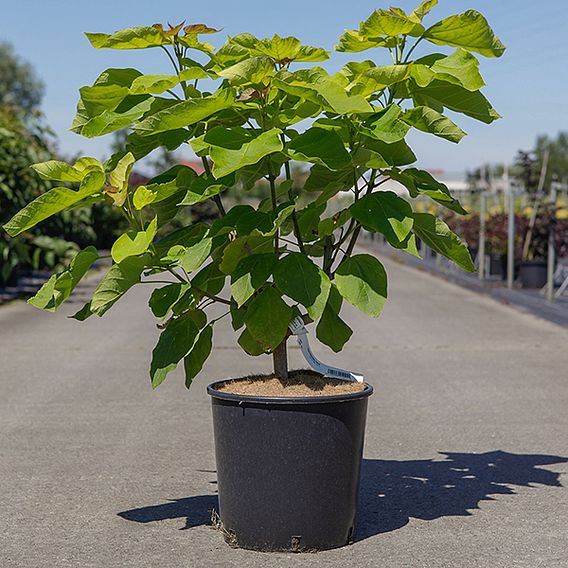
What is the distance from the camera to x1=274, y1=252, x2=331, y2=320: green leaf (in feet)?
16.0

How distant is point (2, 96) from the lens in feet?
303

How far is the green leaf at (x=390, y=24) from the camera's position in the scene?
16.2 ft

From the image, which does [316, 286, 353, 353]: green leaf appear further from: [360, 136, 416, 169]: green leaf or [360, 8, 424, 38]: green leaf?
[360, 8, 424, 38]: green leaf

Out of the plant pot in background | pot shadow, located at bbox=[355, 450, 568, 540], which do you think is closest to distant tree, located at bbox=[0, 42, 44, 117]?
the plant pot in background

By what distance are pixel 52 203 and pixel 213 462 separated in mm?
2800

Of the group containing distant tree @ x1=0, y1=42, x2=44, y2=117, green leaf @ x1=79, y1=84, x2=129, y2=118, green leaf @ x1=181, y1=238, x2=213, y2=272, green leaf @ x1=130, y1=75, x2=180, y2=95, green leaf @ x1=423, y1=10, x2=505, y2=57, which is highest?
distant tree @ x1=0, y1=42, x2=44, y2=117

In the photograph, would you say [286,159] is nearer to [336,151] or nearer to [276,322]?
[336,151]

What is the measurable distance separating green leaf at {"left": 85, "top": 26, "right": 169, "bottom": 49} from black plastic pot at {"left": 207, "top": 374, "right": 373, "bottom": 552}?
5.16 ft

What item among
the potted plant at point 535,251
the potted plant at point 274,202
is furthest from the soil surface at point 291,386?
the potted plant at point 535,251

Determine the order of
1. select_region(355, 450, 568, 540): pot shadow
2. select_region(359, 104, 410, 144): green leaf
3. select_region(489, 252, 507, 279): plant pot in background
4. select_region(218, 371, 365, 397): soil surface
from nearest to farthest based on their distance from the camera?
select_region(359, 104, 410, 144): green leaf, select_region(218, 371, 365, 397): soil surface, select_region(355, 450, 568, 540): pot shadow, select_region(489, 252, 507, 279): plant pot in background

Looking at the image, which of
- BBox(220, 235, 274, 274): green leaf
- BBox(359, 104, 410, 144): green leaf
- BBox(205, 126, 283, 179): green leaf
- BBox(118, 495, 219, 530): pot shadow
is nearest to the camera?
BBox(205, 126, 283, 179): green leaf

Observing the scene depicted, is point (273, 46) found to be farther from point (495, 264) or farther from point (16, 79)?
point (16, 79)

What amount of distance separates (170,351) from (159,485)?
1594mm

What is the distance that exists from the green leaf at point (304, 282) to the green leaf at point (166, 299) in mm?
454
